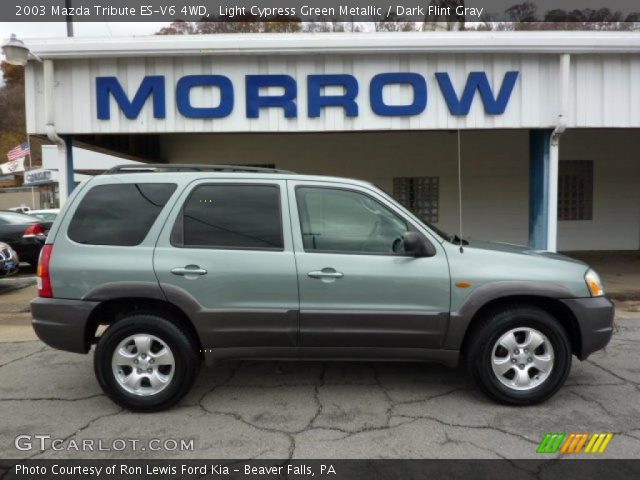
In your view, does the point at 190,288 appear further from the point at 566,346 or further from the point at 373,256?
the point at 566,346

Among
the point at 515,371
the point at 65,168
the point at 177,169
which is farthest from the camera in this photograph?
the point at 65,168

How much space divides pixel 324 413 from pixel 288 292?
937 mm

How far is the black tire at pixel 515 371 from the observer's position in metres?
3.59

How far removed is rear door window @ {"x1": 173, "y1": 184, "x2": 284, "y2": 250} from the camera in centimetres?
364

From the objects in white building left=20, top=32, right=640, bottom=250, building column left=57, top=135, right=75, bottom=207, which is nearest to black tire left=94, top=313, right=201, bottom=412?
white building left=20, top=32, right=640, bottom=250

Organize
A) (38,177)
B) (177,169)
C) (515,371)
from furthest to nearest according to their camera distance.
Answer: (38,177) < (177,169) < (515,371)

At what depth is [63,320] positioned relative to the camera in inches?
140

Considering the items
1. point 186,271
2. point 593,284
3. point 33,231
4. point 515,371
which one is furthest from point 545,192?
point 33,231

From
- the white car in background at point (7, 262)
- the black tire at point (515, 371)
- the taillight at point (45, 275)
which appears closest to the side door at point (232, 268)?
the taillight at point (45, 275)

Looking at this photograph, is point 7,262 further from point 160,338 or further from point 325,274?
point 325,274

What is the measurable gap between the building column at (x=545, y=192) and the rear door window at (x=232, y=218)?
541 centimetres

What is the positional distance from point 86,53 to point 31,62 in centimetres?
92

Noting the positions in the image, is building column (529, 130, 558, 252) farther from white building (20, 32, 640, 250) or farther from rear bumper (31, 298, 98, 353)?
rear bumper (31, 298, 98, 353)
